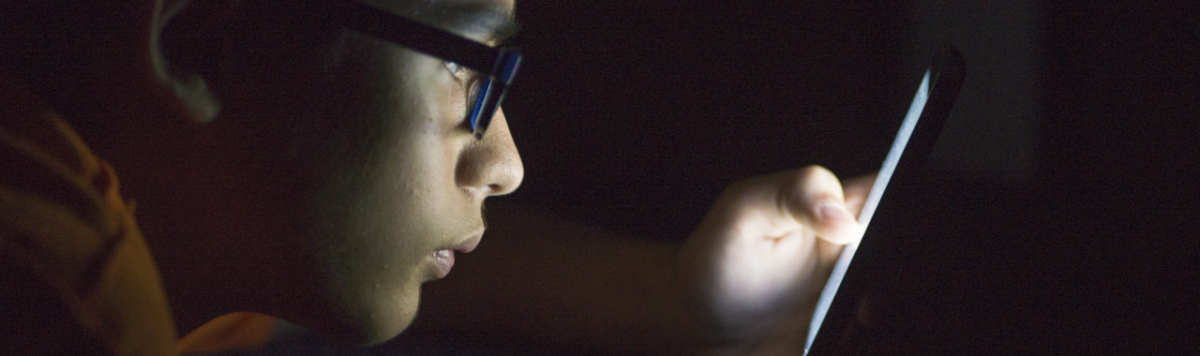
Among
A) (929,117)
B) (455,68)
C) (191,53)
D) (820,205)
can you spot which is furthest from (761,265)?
(191,53)

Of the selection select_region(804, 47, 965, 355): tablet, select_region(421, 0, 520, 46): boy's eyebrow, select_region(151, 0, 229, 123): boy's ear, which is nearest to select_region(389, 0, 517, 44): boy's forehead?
select_region(421, 0, 520, 46): boy's eyebrow

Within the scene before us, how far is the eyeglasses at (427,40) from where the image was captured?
16.2 inches

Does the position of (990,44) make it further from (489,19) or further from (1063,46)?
(489,19)

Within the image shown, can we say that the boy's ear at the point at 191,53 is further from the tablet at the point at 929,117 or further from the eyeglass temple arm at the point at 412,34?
the tablet at the point at 929,117

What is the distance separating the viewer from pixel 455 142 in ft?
1.59

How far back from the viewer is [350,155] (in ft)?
1.46

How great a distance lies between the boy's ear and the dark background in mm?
322

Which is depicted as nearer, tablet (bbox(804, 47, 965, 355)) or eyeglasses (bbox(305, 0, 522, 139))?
eyeglasses (bbox(305, 0, 522, 139))

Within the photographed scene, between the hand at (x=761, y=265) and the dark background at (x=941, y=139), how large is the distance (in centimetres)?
8

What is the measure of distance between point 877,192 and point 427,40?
430 millimetres

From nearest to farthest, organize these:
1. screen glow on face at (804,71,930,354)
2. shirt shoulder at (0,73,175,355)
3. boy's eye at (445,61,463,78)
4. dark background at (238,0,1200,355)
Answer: shirt shoulder at (0,73,175,355) → boy's eye at (445,61,463,78) → screen glow on face at (804,71,930,354) → dark background at (238,0,1200,355)

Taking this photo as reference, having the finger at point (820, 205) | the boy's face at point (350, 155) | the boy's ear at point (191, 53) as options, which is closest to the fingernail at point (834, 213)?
the finger at point (820, 205)

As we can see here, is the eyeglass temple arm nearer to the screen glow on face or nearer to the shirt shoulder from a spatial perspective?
the shirt shoulder

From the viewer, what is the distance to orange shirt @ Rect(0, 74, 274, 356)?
0.35m
